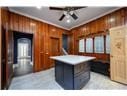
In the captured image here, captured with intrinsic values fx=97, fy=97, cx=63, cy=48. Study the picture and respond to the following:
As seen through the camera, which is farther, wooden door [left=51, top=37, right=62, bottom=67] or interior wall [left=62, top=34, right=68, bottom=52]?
interior wall [left=62, top=34, right=68, bottom=52]

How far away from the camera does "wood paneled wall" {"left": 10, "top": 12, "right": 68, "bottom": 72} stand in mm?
4287

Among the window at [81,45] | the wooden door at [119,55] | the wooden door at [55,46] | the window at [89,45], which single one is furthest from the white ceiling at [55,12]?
the window at [81,45]

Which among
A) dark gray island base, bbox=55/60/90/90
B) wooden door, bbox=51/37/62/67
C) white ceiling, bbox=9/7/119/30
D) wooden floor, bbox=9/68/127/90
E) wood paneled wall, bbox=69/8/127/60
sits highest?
white ceiling, bbox=9/7/119/30

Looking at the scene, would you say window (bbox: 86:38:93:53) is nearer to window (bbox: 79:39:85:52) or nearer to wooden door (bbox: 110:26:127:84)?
window (bbox: 79:39:85:52)

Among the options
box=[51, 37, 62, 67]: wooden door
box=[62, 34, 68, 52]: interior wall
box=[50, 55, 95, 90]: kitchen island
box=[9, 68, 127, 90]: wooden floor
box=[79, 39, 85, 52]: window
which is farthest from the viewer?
box=[62, 34, 68, 52]: interior wall

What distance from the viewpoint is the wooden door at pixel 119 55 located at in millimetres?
3311

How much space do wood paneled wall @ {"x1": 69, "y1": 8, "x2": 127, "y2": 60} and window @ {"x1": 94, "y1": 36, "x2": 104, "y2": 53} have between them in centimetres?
21

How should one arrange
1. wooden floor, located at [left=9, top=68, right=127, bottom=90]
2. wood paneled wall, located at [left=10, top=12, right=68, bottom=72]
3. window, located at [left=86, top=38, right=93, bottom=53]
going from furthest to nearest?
window, located at [left=86, top=38, right=93, bottom=53]
wood paneled wall, located at [left=10, top=12, right=68, bottom=72]
wooden floor, located at [left=9, top=68, right=127, bottom=90]

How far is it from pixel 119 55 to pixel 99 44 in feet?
5.17

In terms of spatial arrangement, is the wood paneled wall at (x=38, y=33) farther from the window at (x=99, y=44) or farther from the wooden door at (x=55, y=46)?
the window at (x=99, y=44)

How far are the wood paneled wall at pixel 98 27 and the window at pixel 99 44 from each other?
0.21 metres

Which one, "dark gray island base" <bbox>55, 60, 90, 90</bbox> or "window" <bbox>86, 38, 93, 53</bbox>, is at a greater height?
"window" <bbox>86, 38, 93, 53</bbox>

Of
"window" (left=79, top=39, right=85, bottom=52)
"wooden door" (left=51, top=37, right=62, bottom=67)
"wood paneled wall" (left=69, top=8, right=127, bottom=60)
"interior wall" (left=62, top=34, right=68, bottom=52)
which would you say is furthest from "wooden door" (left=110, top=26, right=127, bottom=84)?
"interior wall" (left=62, top=34, right=68, bottom=52)
